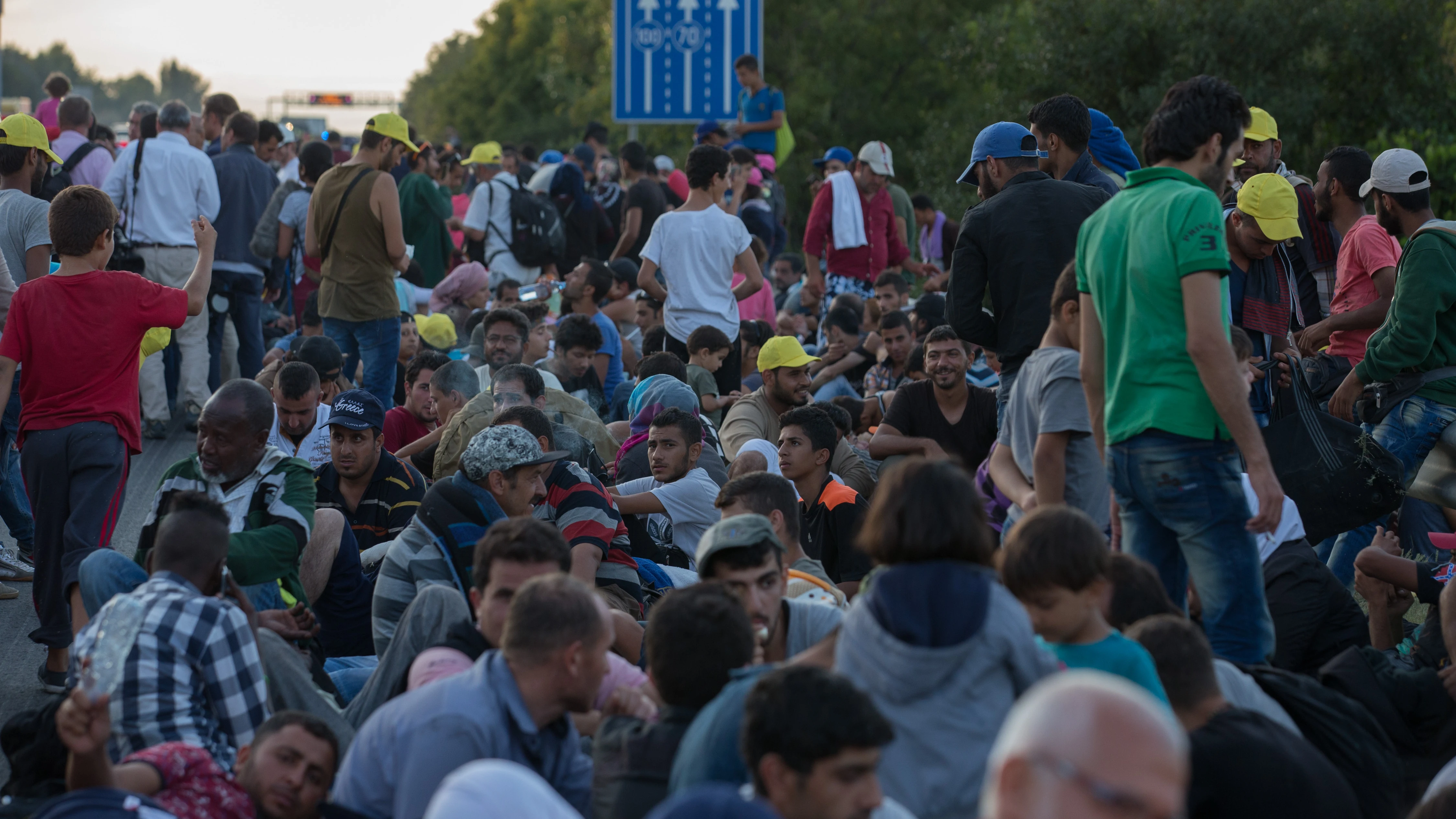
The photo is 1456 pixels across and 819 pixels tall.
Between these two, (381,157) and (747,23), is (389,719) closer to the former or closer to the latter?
(381,157)

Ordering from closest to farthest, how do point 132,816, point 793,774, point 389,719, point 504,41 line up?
point 793,774, point 132,816, point 389,719, point 504,41

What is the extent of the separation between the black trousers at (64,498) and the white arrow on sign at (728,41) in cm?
1380

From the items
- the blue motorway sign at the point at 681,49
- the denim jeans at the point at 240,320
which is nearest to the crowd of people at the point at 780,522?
the denim jeans at the point at 240,320

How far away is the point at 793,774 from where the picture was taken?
100 inches

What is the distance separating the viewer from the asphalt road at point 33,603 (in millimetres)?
5430

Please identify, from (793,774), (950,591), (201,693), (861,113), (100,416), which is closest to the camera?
(793,774)

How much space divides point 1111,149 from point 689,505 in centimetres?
265

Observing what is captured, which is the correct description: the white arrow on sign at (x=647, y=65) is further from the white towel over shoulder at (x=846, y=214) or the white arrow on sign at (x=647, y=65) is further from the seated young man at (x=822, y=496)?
the seated young man at (x=822, y=496)

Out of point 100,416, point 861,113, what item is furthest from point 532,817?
point 861,113

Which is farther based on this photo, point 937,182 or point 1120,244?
point 937,182

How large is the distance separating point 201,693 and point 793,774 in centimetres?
193

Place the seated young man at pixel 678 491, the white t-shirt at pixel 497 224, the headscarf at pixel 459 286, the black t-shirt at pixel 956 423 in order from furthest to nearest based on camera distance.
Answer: the white t-shirt at pixel 497 224, the headscarf at pixel 459 286, the black t-shirt at pixel 956 423, the seated young man at pixel 678 491

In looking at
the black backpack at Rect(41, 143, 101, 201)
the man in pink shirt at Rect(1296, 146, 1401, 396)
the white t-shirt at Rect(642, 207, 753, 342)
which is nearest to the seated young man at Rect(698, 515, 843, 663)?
the man in pink shirt at Rect(1296, 146, 1401, 396)

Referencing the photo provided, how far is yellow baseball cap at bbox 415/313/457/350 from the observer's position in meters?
10.2
